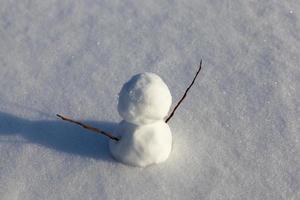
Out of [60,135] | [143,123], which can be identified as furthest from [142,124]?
[60,135]

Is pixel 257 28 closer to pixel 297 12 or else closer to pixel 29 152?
pixel 297 12

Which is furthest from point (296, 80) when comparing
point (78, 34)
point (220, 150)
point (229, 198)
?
point (78, 34)

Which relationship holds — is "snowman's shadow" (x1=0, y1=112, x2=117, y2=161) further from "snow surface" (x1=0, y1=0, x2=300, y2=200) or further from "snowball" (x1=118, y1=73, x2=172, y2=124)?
"snowball" (x1=118, y1=73, x2=172, y2=124)

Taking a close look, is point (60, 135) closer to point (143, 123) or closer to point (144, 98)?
point (143, 123)

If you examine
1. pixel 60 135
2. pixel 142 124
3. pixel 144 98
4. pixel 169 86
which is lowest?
pixel 60 135

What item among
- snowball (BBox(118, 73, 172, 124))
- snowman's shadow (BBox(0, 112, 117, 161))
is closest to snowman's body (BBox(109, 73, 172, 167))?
snowball (BBox(118, 73, 172, 124))
